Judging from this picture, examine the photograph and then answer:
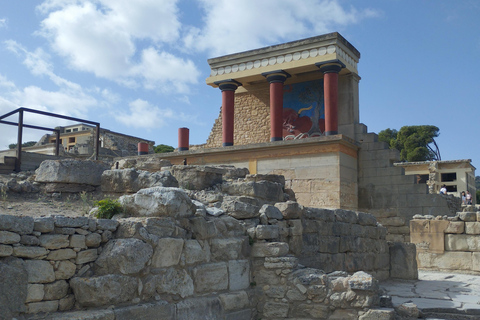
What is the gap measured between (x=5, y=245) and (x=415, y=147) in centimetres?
4040

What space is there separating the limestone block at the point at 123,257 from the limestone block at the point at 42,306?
1.60 ft

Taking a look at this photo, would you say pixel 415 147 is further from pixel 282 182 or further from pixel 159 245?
pixel 159 245

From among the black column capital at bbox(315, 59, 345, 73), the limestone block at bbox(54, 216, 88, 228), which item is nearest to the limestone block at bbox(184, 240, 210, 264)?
the limestone block at bbox(54, 216, 88, 228)

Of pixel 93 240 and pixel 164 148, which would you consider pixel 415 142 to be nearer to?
pixel 164 148

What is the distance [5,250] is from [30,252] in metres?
0.21

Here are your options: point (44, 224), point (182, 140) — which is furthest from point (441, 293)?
point (182, 140)

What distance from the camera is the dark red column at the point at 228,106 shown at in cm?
1761

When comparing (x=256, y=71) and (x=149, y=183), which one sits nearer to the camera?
(x=149, y=183)

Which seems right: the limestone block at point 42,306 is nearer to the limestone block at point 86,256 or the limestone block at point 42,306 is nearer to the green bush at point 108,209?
the limestone block at point 86,256

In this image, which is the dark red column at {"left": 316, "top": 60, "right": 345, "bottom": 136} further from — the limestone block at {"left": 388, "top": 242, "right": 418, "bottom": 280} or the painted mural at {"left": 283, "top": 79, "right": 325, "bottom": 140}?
the limestone block at {"left": 388, "top": 242, "right": 418, "bottom": 280}

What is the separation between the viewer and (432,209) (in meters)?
13.8

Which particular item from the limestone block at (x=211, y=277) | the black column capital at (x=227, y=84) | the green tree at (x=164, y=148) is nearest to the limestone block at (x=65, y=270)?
the limestone block at (x=211, y=277)

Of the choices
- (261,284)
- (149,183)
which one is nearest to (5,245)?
(149,183)

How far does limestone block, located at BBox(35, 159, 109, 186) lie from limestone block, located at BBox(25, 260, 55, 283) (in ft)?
8.27
